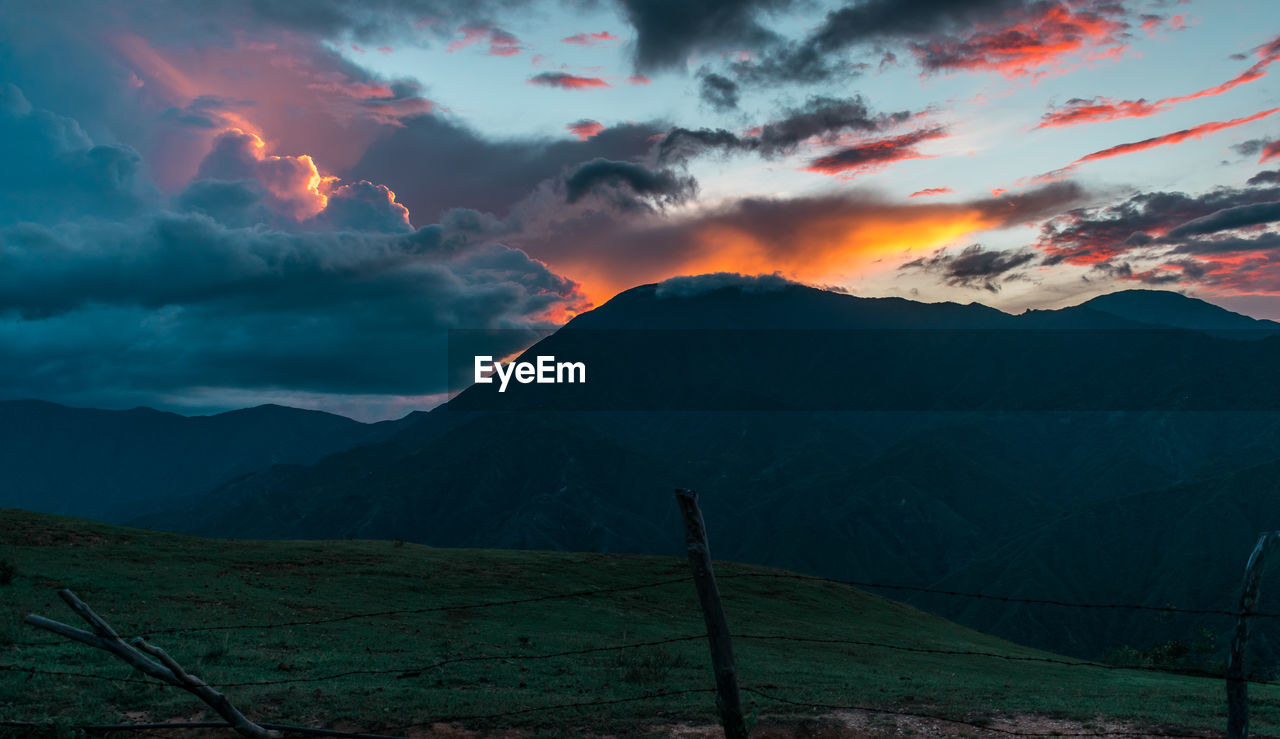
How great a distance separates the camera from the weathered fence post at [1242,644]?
1202 cm

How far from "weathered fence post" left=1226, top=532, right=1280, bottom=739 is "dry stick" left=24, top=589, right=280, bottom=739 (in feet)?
Result: 45.0

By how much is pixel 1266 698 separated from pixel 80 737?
28.4 metres

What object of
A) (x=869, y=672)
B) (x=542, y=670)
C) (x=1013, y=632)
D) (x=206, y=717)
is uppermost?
(x=206, y=717)

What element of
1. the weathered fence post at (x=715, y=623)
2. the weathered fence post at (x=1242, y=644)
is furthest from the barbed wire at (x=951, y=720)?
the weathered fence post at (x=715, y=623)

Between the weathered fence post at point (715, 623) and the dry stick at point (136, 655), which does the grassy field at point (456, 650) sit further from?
the weathered fence post at point (715, 623)

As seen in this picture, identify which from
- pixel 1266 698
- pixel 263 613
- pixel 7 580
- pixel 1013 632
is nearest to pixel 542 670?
pixel 263 613

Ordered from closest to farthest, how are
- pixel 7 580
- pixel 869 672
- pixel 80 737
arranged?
1. pixel 80 737
2. pixel 869 672
3. pixel 7 580

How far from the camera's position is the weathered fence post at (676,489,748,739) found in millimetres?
9820

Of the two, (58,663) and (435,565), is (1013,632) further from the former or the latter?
(58,663)

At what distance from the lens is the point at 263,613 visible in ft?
93.9

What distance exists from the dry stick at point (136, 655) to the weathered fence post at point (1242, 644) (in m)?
13.7

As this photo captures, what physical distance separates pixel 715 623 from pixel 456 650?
650 inches

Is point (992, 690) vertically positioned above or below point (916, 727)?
below

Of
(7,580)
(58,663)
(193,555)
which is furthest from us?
(193,555)
